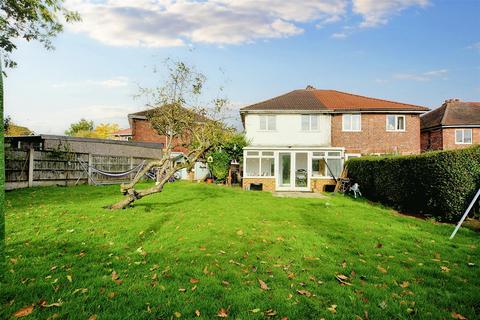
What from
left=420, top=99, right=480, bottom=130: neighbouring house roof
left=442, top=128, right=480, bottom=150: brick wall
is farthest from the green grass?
left=420, top=99, right=480, bottom=130: neighbouring house roof

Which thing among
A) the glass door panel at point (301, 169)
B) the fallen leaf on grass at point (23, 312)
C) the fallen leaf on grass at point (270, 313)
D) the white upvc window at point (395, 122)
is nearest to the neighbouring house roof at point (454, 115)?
the white upvc window at point (395, 122)

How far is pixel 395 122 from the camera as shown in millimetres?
24672

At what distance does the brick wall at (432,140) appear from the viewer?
31328mm

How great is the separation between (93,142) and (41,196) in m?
8.54

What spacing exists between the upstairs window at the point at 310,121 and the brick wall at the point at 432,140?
612 inches

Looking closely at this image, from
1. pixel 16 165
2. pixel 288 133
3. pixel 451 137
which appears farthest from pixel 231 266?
pixel 451 137

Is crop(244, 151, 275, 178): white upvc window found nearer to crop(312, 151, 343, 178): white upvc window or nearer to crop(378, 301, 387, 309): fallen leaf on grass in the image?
crop(312, 151, 343, 178): white upvc window

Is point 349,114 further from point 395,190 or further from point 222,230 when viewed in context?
point 222,230

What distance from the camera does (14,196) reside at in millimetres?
13047

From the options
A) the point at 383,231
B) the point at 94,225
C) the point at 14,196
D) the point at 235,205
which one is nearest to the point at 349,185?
the point at 235,205

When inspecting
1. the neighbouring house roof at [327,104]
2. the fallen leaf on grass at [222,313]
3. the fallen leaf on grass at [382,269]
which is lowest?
the fallen leaf on grass at [382,269]

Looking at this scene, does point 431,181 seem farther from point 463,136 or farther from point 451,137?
point 463,136

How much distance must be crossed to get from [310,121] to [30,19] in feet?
62.2

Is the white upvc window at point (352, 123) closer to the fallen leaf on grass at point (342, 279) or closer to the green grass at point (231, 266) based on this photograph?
the green grass at point (231, 266)
